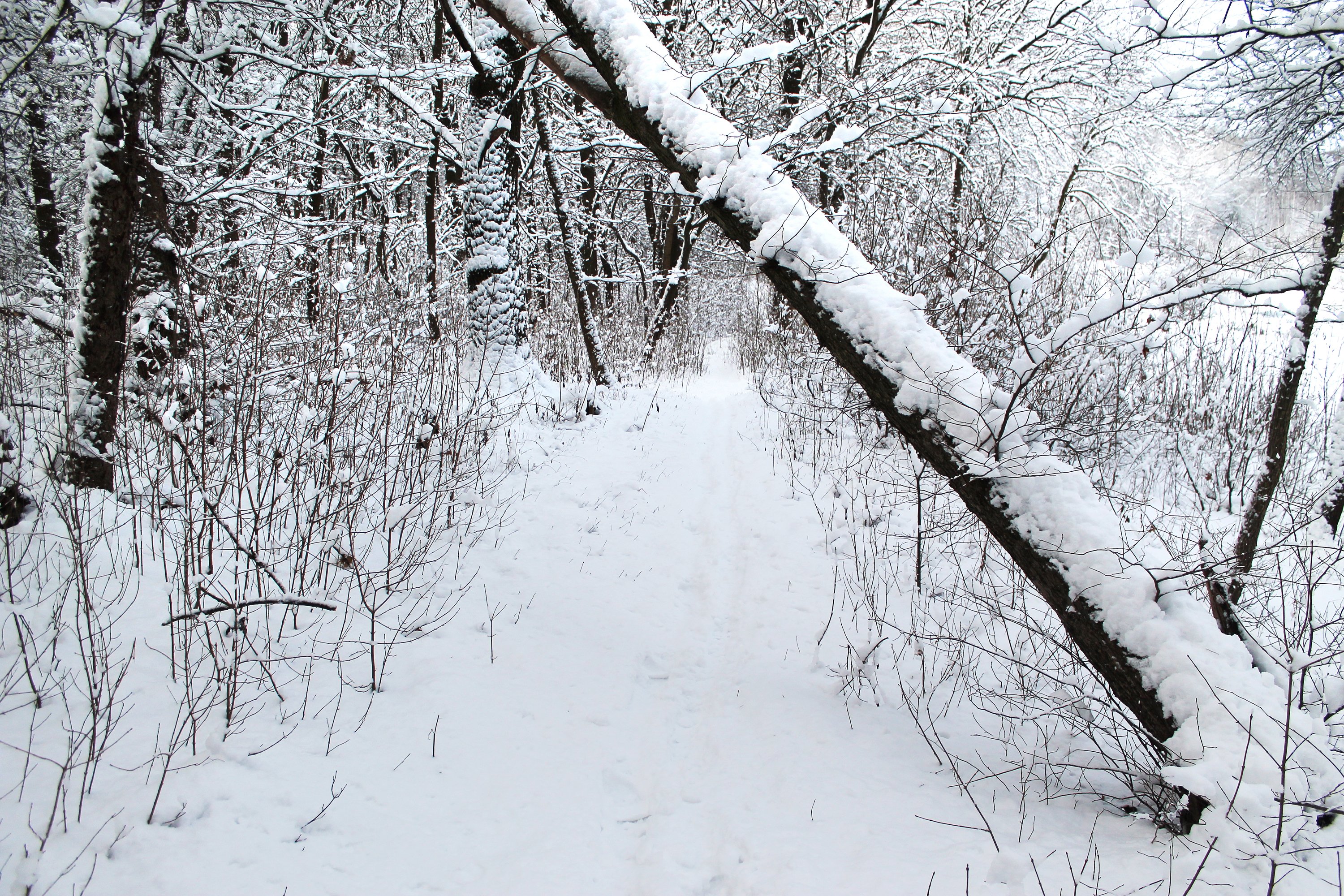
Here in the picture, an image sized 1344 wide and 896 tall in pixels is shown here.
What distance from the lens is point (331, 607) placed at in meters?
2.46

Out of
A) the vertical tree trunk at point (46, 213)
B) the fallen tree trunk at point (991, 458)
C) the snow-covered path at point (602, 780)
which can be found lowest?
the snow-covered path at point (602, 780)

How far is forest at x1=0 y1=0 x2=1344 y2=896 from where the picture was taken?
186 cm

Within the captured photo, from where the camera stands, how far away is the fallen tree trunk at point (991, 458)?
73.0 inches

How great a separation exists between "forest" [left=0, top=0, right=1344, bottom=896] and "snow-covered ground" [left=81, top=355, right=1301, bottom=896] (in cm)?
2

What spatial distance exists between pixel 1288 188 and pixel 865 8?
714 centimetres

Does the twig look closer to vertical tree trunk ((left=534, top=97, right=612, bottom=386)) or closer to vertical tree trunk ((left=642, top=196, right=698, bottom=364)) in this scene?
vertical tree trunk ((left=534, top=97, right=612, bottom=386))

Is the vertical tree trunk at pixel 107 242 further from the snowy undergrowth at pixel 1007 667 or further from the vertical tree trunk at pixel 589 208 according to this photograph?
the vertical tree trunk at pixel 589 208

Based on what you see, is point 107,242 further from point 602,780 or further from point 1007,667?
point 1007,667

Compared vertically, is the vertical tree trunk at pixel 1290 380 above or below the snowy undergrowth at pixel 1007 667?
above

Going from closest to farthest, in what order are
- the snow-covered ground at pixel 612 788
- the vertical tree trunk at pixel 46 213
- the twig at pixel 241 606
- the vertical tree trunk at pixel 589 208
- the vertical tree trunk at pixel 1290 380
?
1. the snow-covered ground at pixel 612 788
2. the twig at pixel 241 606
3. the vertical tree trunk at pixel 1290 380
4. the vertical tree trunk at pixel 46 213
5. the vertical tree trunk at pixel 589 208

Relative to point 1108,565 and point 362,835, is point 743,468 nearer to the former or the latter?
point 1108,565

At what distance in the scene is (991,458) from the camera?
2.35 metres

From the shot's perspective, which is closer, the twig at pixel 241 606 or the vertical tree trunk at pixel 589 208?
the twig at pixel 241 606

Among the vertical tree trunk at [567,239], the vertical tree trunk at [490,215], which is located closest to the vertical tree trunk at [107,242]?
the vertical tree trunk at [490,215]
